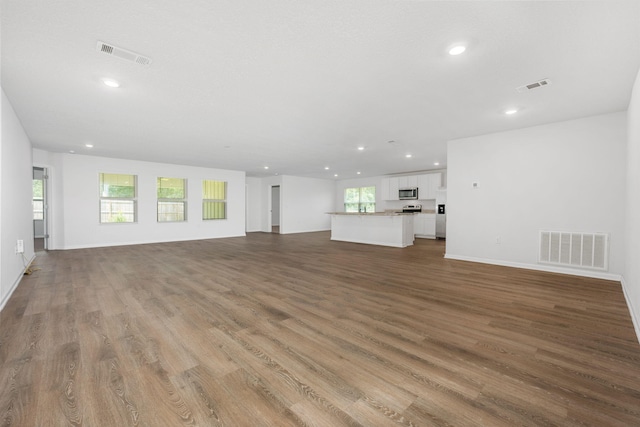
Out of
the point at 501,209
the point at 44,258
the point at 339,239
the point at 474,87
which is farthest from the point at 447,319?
the point at 44,258

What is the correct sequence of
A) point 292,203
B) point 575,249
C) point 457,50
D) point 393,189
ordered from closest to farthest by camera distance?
1. point 457,50
2. point 575,249
3. point 393,189
4. point 292,203

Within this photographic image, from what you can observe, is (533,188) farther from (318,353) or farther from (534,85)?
(318,353)

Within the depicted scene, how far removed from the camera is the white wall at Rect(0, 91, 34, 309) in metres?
3.08

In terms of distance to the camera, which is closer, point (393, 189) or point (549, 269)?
point (549, 269)

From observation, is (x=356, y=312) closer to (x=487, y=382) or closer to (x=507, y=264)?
(x=487, y=382)

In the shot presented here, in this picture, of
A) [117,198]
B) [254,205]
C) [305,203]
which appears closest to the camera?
[117,198]

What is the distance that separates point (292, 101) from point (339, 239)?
6.12m

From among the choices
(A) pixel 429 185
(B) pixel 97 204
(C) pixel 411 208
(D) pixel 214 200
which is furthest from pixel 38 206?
(A) pixel 429 185

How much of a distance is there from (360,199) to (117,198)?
9.24 metres

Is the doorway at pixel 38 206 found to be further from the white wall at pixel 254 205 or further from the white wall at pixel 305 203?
the white wall at pixel 305 203

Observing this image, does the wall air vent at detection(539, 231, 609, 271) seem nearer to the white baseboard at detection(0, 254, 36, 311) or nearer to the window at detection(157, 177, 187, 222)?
the white baseboard at detection(0, 254, 36, 311)

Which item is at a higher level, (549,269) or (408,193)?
(408,193)

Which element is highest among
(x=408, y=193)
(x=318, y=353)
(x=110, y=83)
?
(x=110, y=83)

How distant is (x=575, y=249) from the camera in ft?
14.2
